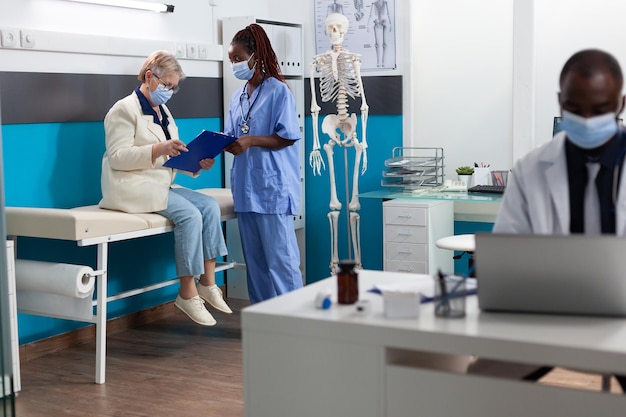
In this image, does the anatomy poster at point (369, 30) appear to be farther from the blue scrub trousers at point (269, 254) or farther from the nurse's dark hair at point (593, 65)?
the nurse's dark hair at point (593, 65)

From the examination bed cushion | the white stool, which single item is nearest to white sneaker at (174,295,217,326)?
the examination bed cushion

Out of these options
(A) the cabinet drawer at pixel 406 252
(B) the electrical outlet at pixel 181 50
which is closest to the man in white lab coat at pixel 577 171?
(A) the cabinet drawer at pixel 406 252

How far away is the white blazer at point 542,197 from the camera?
200cm

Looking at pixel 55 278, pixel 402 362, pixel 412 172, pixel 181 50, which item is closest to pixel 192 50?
pixel 181 50

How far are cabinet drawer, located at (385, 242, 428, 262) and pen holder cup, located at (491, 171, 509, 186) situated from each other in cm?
53

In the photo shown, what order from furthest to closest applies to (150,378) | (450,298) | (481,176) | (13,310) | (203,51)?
1. (203,51)
2. (481,176)
3. (150,378)
4. (13,310)
5. (450,298)

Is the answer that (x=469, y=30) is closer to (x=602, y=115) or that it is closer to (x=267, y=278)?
(x=267, y=278)

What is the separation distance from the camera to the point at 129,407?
3287 mm

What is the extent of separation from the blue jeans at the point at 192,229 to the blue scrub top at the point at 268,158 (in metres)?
0.17

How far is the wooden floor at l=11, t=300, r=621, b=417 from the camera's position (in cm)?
328

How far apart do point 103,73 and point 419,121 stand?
1817 millimetres

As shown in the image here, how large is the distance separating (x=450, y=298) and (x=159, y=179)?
2.43 metres

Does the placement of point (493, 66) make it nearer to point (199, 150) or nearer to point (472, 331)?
point (199, 150)

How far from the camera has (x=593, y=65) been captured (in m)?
1.85
